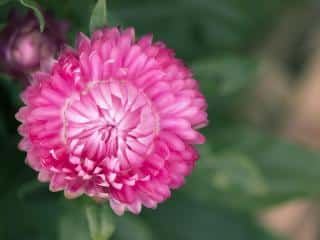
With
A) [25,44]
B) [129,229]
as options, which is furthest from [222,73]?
[25,44]

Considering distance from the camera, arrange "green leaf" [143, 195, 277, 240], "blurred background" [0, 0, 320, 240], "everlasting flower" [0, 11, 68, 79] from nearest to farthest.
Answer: "everlasting flower" [0, 11, 68, 79] < "blurred background" [0, 0, 320, 240] < "green leaf" [143, 195, 277, 240]

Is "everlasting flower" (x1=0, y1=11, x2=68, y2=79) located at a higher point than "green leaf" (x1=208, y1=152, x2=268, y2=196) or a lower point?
higher

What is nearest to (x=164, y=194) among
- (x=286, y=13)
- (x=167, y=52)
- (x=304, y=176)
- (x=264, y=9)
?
(x=167, y=52)

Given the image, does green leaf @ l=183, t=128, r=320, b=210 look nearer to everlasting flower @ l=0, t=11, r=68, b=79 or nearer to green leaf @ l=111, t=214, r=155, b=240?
green leaf @ l=111, t=214, r=155, b=240

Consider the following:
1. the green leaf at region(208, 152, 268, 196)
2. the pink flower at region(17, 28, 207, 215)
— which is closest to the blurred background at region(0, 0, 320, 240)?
the green leaf at region(208, 152, 268, 196)

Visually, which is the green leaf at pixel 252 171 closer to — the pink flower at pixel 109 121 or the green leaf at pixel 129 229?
the green leaf at pixel 129 229

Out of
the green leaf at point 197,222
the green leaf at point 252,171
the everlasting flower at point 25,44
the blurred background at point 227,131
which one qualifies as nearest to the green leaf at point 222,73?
the blurred background at point 227,131

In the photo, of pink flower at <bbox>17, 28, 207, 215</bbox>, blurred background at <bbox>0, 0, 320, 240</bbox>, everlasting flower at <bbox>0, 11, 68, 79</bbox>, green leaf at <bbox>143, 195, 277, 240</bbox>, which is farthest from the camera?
green leaf at <bbox>143, 195, 277, 240</bbox>
